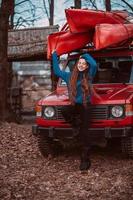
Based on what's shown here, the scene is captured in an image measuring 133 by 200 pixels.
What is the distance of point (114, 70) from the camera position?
1248 centimetres

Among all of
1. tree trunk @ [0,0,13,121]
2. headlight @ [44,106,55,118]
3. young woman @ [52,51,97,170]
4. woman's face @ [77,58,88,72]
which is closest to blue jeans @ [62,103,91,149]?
young woman @ [52,51,97,170]

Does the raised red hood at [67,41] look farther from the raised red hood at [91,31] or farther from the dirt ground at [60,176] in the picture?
the dirt ground at [60,176]

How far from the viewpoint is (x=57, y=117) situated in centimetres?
1143

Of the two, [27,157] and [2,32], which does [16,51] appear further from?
[27,157]

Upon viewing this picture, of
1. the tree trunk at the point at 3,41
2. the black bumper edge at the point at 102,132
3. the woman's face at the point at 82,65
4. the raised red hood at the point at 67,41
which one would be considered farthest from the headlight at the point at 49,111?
the tree trunk at the point at 3,41

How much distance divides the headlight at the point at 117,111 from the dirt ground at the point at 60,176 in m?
0.98

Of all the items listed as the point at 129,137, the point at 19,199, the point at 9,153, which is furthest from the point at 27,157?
the point at 19,199

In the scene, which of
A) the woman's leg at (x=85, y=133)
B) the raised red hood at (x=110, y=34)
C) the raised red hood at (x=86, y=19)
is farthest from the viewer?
the raised red hood at (x=86, y=19)

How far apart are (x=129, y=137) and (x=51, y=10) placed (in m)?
Answer: 25.1

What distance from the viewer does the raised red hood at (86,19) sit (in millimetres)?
12266

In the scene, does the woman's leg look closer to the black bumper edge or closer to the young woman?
the young woman

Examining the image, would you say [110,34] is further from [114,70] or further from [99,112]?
[99,112]

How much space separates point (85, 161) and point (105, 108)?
1.11 m

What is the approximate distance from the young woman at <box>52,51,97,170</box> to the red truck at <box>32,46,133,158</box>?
0.62ft
